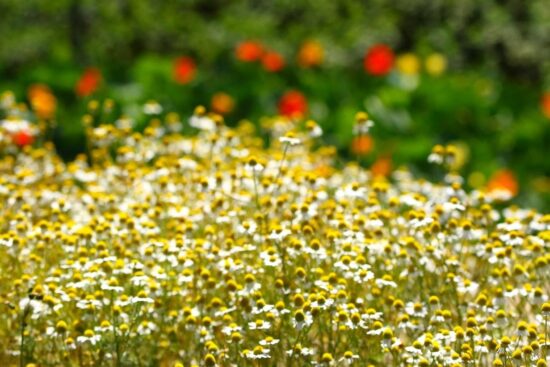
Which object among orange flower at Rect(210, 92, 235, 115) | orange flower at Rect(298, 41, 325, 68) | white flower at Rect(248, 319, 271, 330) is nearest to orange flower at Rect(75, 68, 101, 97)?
orange flower at Rect(210, 92, 235, 115)

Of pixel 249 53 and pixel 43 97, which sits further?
pixel 249 53

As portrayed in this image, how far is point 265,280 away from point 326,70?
538cm

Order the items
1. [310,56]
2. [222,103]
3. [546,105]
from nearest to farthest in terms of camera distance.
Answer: [222,103] → [546,105] → [310,56]

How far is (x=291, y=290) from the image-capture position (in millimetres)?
4043

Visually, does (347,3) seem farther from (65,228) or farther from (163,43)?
(65,228)

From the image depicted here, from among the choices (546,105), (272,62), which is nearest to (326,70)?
(272,62)

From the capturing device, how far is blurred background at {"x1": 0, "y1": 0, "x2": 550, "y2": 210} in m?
7.77

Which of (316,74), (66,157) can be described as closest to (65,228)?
(66,157)

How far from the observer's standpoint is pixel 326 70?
370 inches

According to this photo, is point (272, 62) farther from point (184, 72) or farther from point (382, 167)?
point (382, 167)

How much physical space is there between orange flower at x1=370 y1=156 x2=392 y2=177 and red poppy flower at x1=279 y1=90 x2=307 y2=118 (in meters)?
0.64

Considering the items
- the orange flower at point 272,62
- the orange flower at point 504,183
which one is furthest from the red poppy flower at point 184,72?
the orange flower at point 504,183

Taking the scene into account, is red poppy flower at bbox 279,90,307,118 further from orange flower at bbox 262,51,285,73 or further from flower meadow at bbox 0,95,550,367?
flower meadow at bbox 0,95,550,367

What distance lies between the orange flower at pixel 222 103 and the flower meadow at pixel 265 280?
2.99 m
